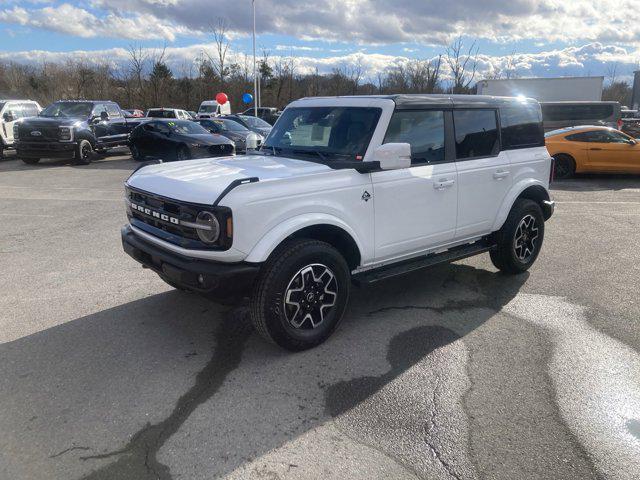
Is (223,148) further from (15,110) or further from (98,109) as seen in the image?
(15,110)

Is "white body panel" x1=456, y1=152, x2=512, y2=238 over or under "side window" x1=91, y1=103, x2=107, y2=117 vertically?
under

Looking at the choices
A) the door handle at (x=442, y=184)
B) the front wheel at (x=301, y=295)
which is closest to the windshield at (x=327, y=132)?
the door handle at (x=442, y=184)

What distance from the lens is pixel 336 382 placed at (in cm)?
346

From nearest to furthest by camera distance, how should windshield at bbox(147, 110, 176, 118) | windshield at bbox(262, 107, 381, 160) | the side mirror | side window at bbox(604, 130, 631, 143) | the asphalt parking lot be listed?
1. the asphalt parking lot
2. the side mirror
3. windshield at bbox(262, 107, 381, 160)
4. side window at bbox(604, 130, 631, 143)
5. windshield at bbox(147, 110, 176, 118)

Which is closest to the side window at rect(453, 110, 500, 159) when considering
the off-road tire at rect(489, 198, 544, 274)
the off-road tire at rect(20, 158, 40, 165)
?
the off-road tire at rect(489, 198, 544, 274)

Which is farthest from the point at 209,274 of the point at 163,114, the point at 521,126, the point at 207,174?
the point at 163,114

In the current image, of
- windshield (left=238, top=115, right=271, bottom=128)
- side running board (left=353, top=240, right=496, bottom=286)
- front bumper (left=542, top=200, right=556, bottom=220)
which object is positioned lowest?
side running board (left=353, top=240, right=496, bottom=286)

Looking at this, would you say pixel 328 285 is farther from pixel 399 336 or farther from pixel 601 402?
pixel 601 402

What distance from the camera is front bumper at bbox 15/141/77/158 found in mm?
15391

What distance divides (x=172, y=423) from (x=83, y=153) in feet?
50.8

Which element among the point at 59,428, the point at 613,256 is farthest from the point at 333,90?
the point at 59,428

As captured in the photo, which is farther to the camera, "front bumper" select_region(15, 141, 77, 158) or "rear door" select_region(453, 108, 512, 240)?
"front bumper" select_region(15, 141, 77, 158)

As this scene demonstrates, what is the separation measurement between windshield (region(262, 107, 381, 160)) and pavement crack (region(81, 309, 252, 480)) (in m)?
1.73

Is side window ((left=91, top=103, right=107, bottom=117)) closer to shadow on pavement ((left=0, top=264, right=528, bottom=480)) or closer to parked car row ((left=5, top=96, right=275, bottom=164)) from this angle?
parked car row ((left=5, top=96, right=275, bottom=164))
